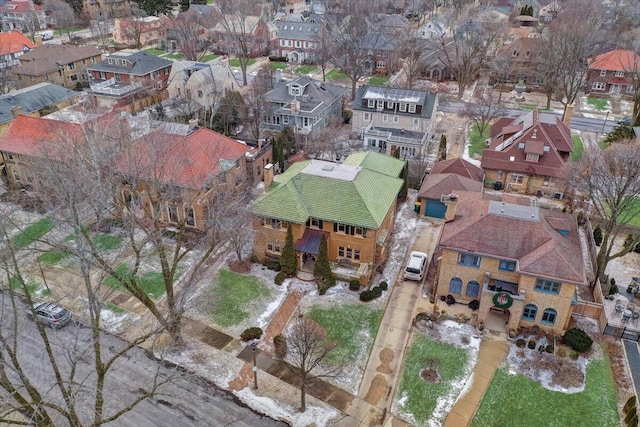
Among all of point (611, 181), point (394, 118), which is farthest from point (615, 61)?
point (611, 181)

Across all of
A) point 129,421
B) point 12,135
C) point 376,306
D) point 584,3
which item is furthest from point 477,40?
point 129,421

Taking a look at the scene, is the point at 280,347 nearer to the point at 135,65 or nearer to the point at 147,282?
the point at 147,282

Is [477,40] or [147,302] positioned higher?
[477,40]

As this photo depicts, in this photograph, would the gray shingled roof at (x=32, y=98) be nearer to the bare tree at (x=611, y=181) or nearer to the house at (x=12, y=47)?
the house at (x=12, y=47)

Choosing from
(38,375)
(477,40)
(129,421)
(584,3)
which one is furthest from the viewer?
(584,3)

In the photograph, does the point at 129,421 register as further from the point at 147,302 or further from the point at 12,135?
the point at 12,135

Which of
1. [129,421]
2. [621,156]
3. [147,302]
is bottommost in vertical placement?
[129,421]

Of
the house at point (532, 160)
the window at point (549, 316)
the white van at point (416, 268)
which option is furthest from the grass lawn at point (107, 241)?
the house at point (532, 160)
